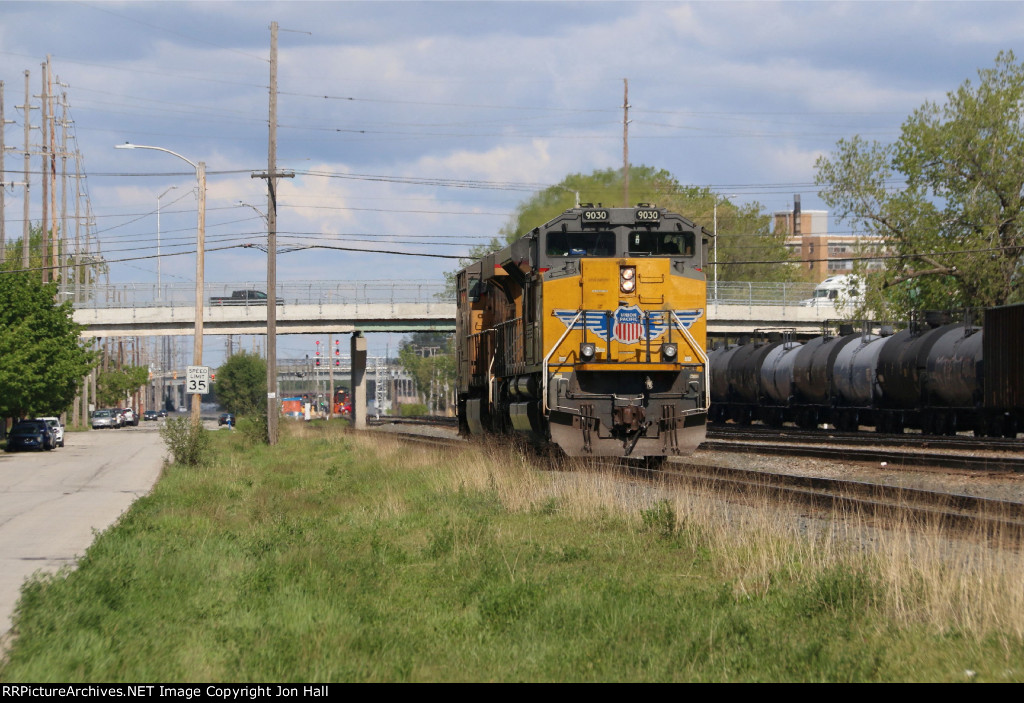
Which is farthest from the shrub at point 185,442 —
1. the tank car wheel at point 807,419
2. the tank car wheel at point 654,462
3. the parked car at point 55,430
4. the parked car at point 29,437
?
the tank car wheel at point 807,419

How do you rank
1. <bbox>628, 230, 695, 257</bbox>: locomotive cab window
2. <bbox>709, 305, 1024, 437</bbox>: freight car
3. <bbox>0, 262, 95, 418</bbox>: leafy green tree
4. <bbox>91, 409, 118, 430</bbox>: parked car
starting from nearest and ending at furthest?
<bbox>628, 230, 695, 257</bbox>: locomotive cab window, <bbox>709, 305, 1024, 437</bbox>: freight car, <bbox>0, 262, 95, 418</bbox>: leafy green tree, <bbox>91, 409, 118, 430</bbox>: parked car

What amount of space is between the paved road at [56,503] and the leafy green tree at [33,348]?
17.5 ft

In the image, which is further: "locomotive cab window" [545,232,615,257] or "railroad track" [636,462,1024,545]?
"locomotive cab window" [545,232,615,257]

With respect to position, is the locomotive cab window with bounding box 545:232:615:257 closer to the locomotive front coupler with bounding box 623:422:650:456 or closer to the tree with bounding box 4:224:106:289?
the locomotive front coupler with bounding box 623:422:650:456

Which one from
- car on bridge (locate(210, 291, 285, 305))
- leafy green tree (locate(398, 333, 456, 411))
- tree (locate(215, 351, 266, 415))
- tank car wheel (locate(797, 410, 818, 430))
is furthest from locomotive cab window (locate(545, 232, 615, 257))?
tree (locate(215, 351, 266, 415))

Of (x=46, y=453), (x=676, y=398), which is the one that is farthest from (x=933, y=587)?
(x=46, y=453)

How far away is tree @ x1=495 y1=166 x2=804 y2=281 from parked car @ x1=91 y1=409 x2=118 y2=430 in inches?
1320

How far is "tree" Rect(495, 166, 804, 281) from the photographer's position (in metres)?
67.6

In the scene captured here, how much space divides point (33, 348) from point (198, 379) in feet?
39.4

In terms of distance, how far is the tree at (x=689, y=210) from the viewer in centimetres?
6762

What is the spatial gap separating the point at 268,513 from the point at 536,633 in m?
8.37
